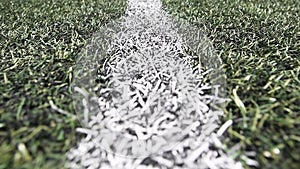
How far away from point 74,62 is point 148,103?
10.6 inches

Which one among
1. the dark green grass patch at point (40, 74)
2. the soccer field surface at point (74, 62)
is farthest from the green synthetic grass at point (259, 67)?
the dark green grass patch at point (40, 74)

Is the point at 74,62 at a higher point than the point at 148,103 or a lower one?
higher

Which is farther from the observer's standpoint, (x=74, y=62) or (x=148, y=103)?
(x=74, y=62)

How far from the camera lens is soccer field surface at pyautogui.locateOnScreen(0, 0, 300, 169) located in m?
0.61

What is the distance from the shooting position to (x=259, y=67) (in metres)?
0.85

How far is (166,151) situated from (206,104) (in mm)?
164

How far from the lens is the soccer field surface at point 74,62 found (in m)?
0.61

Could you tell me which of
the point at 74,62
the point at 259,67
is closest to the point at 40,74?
the point at 74,62

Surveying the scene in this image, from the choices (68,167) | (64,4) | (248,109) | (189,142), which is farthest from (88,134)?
(64,4)

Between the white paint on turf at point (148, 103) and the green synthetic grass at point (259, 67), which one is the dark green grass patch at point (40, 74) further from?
the green synthetic grass at point (259, 67)

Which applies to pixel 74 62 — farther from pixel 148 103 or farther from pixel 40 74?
pixel 148 103

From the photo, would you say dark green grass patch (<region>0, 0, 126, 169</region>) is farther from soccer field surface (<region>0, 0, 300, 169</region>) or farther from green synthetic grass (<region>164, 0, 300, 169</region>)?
green synthetic grass (<region>164, 0, 300, 169</region>)

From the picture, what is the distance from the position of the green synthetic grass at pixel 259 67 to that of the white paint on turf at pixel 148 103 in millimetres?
44

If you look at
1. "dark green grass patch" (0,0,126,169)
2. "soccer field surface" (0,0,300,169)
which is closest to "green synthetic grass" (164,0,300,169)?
"soccer field surface" (0,0,300,169)
